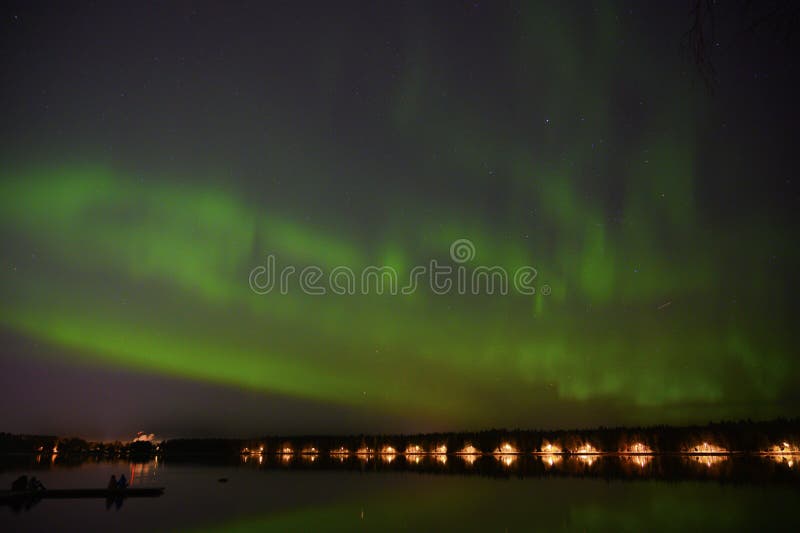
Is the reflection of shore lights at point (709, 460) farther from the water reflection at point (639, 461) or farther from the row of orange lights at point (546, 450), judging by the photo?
the row of orange lights at point (546, 450)

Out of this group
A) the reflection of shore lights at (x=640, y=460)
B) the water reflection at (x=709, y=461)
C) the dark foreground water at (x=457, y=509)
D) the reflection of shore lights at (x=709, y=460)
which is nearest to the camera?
the dark foreground water at (x=457, y=509)

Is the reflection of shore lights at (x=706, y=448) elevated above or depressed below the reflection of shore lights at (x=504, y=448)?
above

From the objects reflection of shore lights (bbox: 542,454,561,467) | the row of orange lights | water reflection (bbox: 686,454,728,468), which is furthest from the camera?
the row of orange lights

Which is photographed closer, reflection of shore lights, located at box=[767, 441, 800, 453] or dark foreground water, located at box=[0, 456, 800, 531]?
dark foreground water, located at box=[0, 456, 800, 531]

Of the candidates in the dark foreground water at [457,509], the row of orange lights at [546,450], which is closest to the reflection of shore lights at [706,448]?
the row of orange lights at [546,450]

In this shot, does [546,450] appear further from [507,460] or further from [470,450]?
[507,460]

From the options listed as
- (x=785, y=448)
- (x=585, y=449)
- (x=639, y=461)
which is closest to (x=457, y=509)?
(x=639, y=461)

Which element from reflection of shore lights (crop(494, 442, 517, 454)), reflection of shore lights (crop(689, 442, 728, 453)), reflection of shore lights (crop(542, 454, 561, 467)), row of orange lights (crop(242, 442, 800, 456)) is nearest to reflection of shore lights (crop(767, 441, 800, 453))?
row of orange lights (crop(242, 442, 800, 456))

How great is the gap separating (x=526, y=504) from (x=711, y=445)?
312ft

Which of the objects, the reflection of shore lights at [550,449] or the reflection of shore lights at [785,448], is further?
the reflection of shore lights at [550,449]

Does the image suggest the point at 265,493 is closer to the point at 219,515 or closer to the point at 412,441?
the point at 219,515

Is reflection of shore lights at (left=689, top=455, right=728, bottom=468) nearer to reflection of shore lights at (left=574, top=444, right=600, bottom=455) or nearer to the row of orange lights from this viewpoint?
the row of orange lights

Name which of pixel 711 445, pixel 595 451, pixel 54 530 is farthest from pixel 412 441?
pixel 54 530

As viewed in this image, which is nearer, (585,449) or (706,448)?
(706,448)
